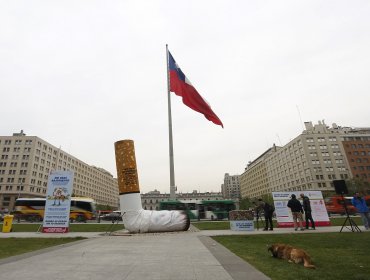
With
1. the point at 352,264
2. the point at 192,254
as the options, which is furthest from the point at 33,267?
the point at 352,264

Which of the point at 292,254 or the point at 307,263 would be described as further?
the point at 292,254

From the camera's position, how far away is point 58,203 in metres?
16.3

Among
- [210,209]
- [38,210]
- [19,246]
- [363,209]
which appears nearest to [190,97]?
[363,209]

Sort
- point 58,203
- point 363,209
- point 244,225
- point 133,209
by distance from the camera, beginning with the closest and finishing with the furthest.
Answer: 1. point 363,209
2. point 133,209
3. point 244,225
4. point 58,203

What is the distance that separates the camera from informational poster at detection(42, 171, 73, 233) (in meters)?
15.9

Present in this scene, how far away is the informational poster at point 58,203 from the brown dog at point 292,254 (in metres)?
13.8

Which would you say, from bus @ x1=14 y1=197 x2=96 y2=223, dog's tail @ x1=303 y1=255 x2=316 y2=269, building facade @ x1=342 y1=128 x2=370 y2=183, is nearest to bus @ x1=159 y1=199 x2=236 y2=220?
bus @ x1=14 y1=197 x2=96 y2=223

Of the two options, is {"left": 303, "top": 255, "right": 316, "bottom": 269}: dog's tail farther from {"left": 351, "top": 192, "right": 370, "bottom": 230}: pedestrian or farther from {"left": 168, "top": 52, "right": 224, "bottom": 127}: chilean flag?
{"left": 168, "top": 52, "right": 224, "bottom": 127}: chilean flag

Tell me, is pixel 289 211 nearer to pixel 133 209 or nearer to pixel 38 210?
pixel 133 209

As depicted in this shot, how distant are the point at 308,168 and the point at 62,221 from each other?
86.7 m

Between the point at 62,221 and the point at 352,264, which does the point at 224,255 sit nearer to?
the point at 352,264

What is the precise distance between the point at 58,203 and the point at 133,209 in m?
5.37

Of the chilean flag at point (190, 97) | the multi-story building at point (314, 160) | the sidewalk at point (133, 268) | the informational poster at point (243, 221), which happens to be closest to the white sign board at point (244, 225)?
the informational poster at point (243, 221)

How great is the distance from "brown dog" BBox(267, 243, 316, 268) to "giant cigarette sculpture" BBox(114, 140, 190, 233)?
9.15 meters
